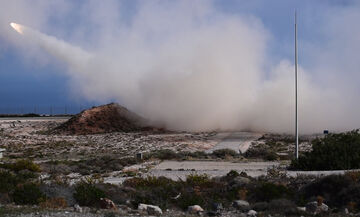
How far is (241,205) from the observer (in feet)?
38.8

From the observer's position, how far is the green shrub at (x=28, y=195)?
11.7 m

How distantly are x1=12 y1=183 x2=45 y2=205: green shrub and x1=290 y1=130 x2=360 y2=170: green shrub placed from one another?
440 inches

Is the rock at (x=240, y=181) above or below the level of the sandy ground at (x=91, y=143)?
below

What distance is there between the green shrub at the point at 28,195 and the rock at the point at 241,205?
4.70 metres

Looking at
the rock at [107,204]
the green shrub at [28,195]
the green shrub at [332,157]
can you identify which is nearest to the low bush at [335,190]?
the rock at [107,204]

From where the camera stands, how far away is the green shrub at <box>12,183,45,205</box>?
1171cm

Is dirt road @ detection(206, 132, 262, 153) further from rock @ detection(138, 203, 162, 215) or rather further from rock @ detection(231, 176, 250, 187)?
rock @ detection(138, 203, 162, 215)

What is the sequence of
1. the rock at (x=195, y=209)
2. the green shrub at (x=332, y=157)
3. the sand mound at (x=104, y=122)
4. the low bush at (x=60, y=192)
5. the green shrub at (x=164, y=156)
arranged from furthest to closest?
the sand mound at (x=104, y=122) → the green shrub at (x=164, y=156) → the green shrub at (x=332, y=157) → the low bush at (x=60, y=192) → the rock at (x=195, y=209)

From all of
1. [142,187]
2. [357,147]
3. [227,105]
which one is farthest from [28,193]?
[227,105]

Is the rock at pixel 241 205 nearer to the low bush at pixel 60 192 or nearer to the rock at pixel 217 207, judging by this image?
the rock at pixel 217 207

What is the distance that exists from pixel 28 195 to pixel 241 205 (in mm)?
5208

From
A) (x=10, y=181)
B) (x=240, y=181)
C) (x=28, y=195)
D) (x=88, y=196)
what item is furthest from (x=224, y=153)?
(x=28, y=195)

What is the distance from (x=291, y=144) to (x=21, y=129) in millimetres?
26142

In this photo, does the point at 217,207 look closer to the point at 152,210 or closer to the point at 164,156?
the point at 152,210
